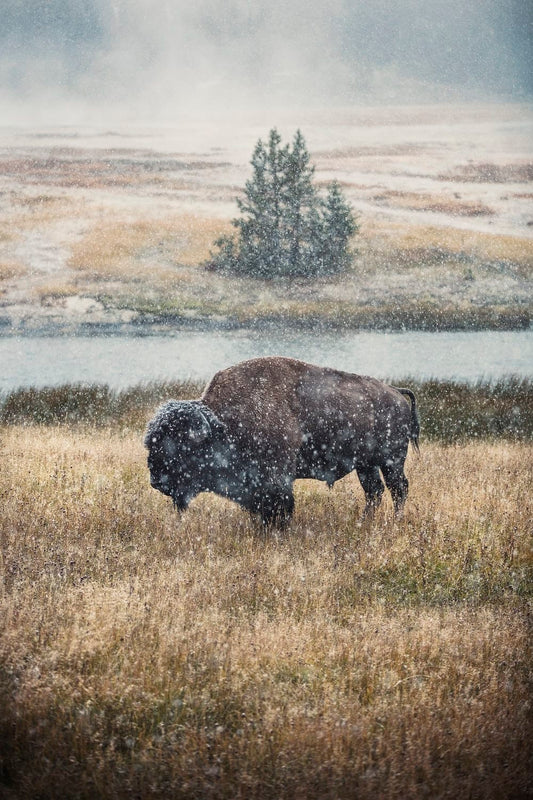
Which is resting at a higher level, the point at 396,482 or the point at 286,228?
the point at 286,228

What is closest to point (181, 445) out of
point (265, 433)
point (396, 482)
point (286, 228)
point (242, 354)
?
point (265, 433)

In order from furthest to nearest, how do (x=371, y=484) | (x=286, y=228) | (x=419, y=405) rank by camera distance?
1. (x=286, y=228)
2. (x=419, y=405)
3. (x=371, y=484)

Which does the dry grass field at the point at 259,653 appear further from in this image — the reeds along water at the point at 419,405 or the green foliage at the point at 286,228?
the green foliage at the point at 286,228

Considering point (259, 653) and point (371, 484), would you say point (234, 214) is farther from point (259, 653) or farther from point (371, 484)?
point (259, 653)

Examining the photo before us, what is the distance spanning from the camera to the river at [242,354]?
1380cm

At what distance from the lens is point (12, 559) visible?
4.49 metres

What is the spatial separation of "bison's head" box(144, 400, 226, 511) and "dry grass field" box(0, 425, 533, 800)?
0.41m

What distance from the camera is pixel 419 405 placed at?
12.2 meters

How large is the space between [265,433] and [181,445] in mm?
629

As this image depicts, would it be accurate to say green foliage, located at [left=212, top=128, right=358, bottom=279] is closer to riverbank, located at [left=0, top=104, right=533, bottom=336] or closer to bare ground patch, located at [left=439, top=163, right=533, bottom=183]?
riverbank, located at [left=0, top=104, right=533, bottom=336]

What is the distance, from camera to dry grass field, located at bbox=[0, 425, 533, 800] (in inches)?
111

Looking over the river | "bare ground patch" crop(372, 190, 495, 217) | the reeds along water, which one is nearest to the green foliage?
"bare ground patch" crop(372, 190, 495, 217)

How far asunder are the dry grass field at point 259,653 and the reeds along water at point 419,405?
519 cm

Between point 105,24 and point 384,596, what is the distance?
1360 cm
